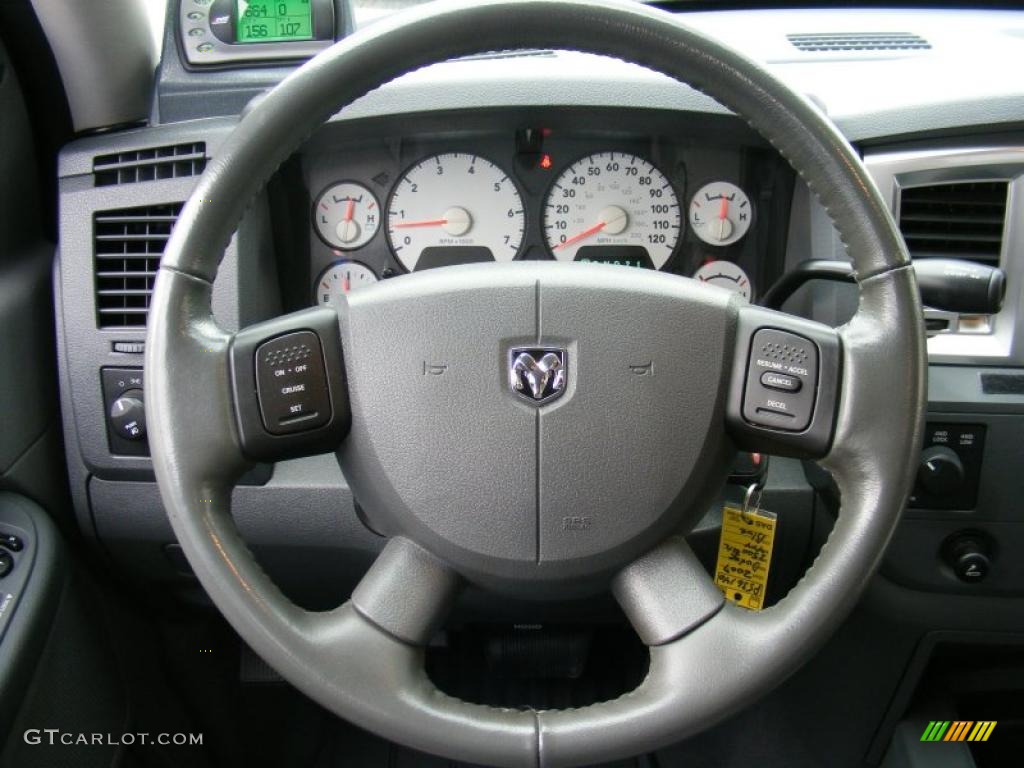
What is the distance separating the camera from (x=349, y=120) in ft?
4.58

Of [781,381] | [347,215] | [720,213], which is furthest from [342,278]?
→ [781,381]

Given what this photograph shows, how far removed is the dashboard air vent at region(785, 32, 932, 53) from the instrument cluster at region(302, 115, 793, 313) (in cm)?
28

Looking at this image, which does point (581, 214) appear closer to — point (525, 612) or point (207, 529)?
point (525, 612)

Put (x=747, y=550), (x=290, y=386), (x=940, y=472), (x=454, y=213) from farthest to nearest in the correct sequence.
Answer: (x=454, y=213)
(x=940, y=472)
(x=747, y=550)
(x=290, y=386)

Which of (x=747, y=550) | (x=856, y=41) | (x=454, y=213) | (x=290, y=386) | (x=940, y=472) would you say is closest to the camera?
(x=290, y=386)

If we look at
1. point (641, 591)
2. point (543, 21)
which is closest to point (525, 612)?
point (641, 591)

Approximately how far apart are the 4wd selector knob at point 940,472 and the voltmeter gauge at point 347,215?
86 cm

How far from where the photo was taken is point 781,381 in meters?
0.95

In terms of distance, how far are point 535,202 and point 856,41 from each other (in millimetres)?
612

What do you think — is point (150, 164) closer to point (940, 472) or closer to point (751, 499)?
point (751, 499)

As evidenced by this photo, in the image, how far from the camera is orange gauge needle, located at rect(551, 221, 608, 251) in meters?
1.51

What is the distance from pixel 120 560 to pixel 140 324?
→ 1.27ft
